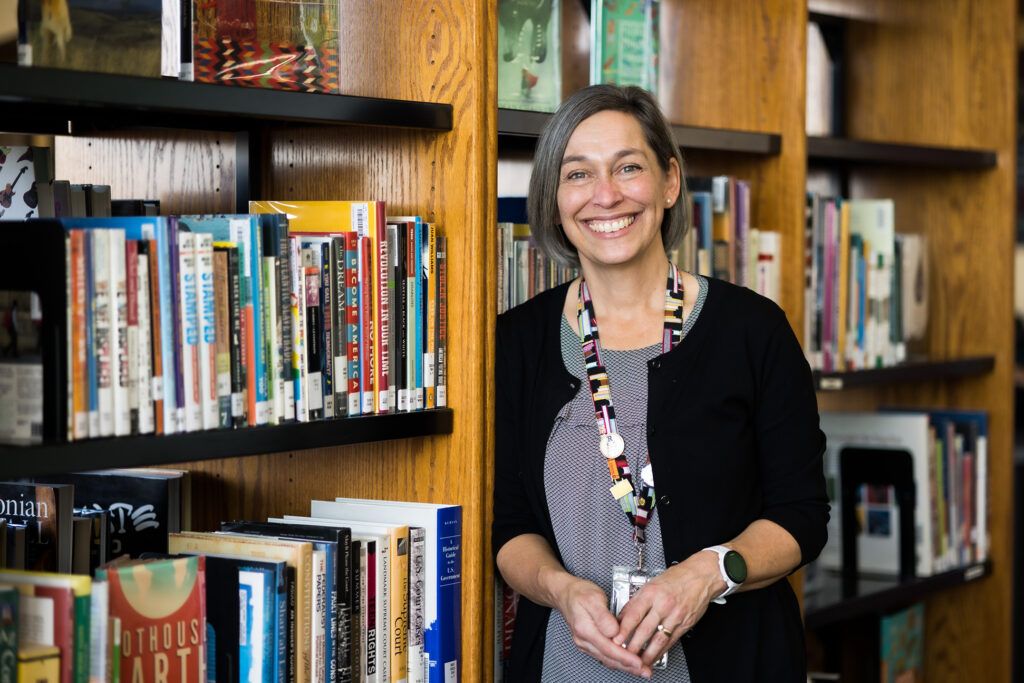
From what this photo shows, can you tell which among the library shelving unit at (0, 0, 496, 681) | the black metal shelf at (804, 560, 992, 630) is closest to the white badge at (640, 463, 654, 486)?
the library shelving unit at (0, 0, 496, 681)

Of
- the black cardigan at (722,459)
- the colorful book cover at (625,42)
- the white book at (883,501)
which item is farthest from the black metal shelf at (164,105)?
the white book at (883,501)

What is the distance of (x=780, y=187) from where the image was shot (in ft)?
8.23

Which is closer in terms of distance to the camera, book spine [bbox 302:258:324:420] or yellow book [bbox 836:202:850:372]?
book spine [bbox 302:258:324:420]

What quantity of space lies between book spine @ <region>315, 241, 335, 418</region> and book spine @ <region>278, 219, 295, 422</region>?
2.0 inches

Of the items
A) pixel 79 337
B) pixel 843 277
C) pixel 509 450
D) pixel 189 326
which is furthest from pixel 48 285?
pixel 843 277

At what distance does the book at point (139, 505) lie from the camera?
6.05ft

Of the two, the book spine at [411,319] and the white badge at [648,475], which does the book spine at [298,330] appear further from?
the white badge at [648,475]

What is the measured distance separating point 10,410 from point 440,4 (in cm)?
85

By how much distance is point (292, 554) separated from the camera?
1.53 meters

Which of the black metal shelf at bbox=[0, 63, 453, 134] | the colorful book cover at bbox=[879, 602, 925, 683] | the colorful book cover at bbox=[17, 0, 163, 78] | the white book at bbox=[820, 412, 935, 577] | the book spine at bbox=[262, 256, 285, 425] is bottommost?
the colorful book cover at bbox=[879, 602, 925, 683]

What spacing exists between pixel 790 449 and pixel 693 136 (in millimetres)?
773

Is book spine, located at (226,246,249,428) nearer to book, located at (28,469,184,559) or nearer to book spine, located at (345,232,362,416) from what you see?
book spine, located at (345,232,362,416)

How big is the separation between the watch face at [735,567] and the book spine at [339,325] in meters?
0.56

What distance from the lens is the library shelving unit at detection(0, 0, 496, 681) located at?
163 centimetres
